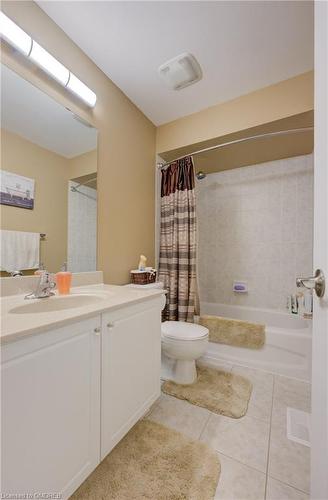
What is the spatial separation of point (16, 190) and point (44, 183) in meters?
0.18

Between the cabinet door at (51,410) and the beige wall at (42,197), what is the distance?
2.20 ft

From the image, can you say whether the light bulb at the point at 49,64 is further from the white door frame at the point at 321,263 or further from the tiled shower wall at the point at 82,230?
the white door frame at the point at 321,263

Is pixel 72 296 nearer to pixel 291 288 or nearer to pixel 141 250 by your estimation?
pixel 141 250

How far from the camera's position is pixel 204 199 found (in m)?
2.93

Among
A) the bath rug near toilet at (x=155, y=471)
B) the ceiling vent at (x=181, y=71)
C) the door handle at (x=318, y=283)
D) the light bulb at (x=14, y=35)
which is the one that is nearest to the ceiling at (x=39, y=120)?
the light bulb at (x=14, y=35)

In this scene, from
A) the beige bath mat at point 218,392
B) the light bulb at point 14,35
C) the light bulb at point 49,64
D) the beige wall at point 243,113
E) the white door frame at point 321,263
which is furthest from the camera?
the beige wall at point 243,113

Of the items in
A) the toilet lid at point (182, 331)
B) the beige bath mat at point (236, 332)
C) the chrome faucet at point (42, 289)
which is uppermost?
the chrome faucet at point (42, 289)

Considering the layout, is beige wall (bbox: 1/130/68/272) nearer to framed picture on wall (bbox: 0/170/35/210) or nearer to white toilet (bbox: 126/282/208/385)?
framed picture on wall (bbox: 0/170/35/210)

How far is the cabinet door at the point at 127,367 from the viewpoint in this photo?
0.86 metres

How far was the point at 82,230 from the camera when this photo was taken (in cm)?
143

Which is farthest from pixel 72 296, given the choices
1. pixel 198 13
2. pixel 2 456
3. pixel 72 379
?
pixel 198 13

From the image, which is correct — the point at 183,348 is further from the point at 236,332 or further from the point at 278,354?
the point at 278,354

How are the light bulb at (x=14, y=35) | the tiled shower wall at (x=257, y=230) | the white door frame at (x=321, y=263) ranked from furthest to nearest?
the tiled shower wall at (x=257, y=230), the light bulb at (x=14, y=35), the white door frame at (x=321, y=263)

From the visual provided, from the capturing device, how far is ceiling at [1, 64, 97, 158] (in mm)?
1044
